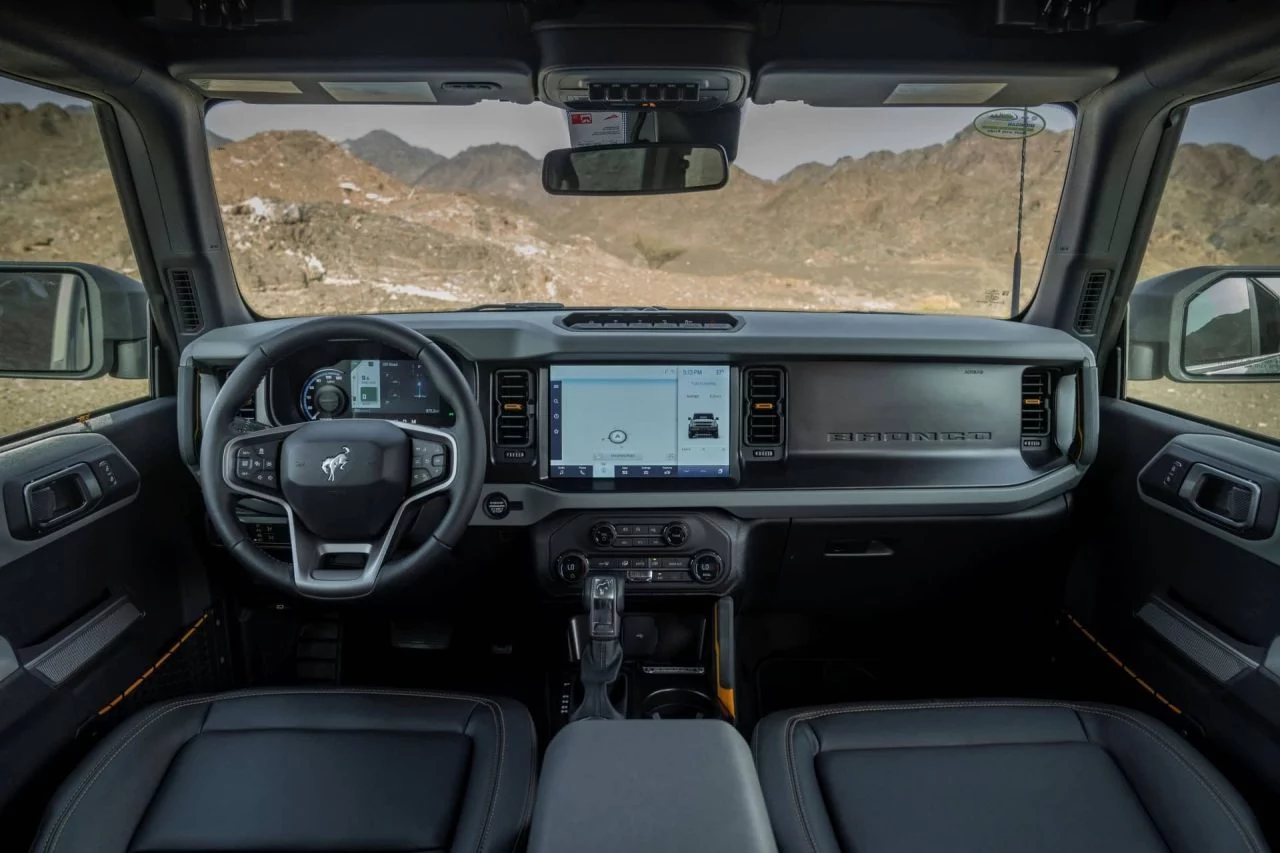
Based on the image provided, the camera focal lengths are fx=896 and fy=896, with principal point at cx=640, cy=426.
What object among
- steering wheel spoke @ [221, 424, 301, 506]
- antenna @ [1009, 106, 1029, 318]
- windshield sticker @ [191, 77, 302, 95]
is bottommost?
steering wheel spoke @ [221, 424, 301, 506]

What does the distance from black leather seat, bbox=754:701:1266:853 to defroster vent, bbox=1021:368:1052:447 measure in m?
0.94

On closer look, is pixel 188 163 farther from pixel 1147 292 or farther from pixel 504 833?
pixel 1147 292

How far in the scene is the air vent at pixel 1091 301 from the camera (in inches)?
120

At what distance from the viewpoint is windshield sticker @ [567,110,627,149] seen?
284 centimetres

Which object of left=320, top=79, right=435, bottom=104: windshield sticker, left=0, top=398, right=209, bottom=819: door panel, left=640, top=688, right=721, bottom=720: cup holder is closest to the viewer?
left=0, top=398, right=209, bottom=819: door panel

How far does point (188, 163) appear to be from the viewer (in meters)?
2.97

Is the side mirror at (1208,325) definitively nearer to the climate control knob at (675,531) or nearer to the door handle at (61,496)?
the climate control knob at (675,531)

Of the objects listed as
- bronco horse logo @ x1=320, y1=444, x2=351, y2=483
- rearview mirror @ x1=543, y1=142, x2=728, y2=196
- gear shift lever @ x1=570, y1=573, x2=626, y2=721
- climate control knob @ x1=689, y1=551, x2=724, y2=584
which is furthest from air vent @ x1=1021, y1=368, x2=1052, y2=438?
bronco horse logo @ x1=320, y1=444, x2=351, y2=483

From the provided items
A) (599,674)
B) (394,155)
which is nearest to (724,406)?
(599,674)

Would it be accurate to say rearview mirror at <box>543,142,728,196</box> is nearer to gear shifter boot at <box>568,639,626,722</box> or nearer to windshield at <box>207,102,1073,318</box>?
windshield at <box>207,102,1073,318</box>

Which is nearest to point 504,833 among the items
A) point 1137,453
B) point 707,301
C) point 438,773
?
point 438,773

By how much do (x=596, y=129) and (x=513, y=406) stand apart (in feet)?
3.08

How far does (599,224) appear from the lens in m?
3.20

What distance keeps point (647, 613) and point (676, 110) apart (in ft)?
5.42
